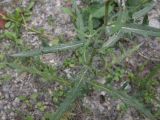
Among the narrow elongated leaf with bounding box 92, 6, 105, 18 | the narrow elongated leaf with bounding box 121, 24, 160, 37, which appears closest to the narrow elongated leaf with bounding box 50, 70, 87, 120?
the narrow elongated leaf with bounding box 121, 24, 160, 37

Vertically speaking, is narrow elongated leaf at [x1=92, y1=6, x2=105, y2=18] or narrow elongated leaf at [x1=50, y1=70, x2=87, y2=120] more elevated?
narrow elongated leaf at [x1=92, y1=6, x2=105, y2=18]

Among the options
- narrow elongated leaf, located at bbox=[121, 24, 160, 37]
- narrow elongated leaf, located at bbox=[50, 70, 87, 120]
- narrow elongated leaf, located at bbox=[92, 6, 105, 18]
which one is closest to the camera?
narrow elongated leaf, located at bbox=[121, 24, 160, 37]

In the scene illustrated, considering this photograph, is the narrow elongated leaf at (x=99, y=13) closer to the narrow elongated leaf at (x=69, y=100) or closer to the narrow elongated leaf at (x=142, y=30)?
the narrow elongated leaf at (x=69, y=100)

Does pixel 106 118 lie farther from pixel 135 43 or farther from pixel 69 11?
pixel 69 11

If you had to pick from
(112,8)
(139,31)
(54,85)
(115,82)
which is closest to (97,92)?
(115,82)


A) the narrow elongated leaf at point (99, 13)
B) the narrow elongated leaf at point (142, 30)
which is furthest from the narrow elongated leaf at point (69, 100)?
the narrow elongated leaf at point (99, 13)

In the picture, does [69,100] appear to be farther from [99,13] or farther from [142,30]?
[99,13]

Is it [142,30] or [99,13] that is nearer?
[142,30]

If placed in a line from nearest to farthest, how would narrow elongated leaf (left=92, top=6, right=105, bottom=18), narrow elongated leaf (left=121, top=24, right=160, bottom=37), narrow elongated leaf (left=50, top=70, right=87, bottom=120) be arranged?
narrow elongated leaf (left=121, top=24, right=160, bottom=37), narrow elongated leaf (left=50, top=70, right=87, bottom=120), narrow elongated leaf (left=92, top=6, right=105, bottom=18)

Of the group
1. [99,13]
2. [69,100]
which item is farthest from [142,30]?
[99,13]

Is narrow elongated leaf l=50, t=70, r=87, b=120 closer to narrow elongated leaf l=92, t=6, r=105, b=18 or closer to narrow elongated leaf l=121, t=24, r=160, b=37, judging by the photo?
narrow elongated leaf l=121, t=24, r=160, b=37

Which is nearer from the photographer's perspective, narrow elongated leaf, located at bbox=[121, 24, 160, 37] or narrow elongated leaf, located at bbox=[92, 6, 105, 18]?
narrow elongated leaf, located at bbox=[121, 24, 160, 37]

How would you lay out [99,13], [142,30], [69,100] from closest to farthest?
1. [142,30]
2. [69,100]
3. [99,13]
